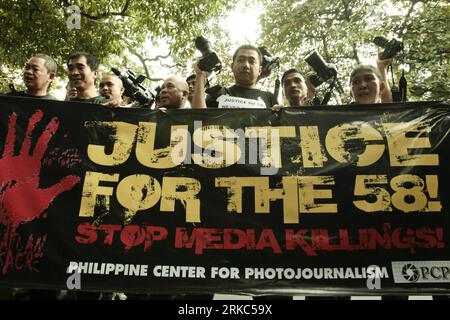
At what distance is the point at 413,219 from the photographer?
2779 mm

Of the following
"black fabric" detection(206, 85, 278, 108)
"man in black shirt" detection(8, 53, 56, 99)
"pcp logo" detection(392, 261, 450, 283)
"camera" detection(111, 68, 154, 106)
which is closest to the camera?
"pcp logo" detection(392, 261, 450, 283)

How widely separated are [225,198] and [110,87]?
2070 millimetres

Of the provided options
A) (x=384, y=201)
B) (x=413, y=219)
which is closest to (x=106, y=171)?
(x=384, y=201)

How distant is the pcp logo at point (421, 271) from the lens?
8.66 ft

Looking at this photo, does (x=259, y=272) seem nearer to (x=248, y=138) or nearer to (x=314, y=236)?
(x=314, y=236)

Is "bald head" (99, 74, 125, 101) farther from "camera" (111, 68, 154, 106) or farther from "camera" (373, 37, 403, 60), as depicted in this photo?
"camera" (373, 37, 403, 60)

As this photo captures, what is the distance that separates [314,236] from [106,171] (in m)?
1.64

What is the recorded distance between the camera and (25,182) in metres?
2.91

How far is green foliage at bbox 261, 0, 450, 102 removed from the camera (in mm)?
8297

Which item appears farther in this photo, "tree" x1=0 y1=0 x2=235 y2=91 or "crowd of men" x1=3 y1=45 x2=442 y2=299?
"tree" x1=0 y1=0 x2=235 y2=91

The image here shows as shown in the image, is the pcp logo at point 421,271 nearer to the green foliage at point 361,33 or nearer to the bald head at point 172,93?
the bald head at point 172,93
